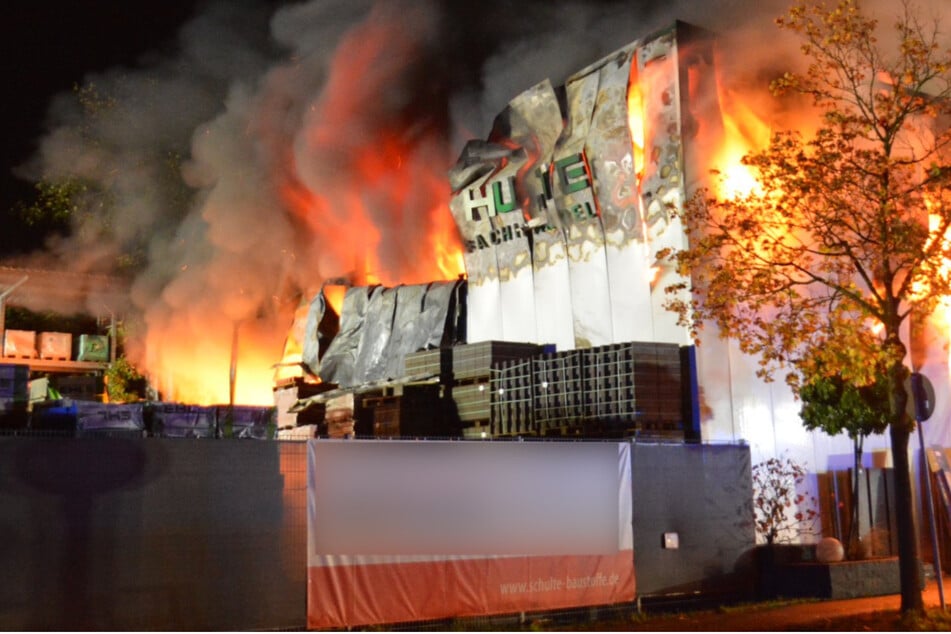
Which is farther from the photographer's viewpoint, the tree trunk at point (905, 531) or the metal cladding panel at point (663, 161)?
the metal cladding panel at point (663, 161)

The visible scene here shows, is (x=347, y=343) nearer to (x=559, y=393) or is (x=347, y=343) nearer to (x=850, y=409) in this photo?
(x=559, y=393)

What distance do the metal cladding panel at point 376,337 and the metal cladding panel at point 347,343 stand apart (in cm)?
25

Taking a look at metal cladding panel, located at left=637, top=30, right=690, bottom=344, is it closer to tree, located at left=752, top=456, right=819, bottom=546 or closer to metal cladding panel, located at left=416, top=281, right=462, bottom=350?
tree, located at left=752, top=456, right=819, bottom=546

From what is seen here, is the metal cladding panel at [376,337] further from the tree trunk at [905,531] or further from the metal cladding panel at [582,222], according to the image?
the tree trunk at [905,531]

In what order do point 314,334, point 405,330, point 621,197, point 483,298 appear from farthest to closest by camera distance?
point 314,334
point 405,330
point 483,298
point 621,197

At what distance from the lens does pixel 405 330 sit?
73.6 ft

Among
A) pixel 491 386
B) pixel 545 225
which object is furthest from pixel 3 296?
pixel 491 386

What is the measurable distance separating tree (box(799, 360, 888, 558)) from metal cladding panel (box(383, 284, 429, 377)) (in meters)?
9.25

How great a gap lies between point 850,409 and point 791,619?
4.04m

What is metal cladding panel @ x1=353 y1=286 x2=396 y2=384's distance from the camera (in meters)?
23.0

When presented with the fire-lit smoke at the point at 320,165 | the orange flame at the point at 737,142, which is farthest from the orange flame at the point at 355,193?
the orange flame at the point at 737,142

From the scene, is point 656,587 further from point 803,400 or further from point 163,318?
point 163,318

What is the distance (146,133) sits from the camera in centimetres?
3144

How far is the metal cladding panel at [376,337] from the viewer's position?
75.4ft
